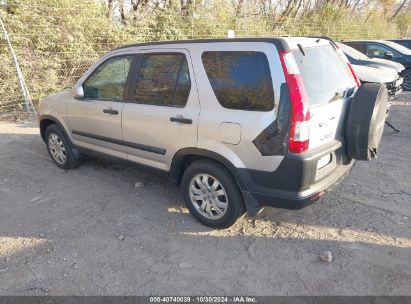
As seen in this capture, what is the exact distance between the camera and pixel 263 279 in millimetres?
2836

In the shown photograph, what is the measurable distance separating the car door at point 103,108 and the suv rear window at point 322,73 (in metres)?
1.94

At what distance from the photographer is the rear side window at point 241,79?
9.43 feet

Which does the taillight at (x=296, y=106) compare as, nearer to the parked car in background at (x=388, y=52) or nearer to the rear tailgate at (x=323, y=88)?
the rear tailgate at (x=323, y=88)

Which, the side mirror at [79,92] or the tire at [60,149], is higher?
the side mirror at [79,92]

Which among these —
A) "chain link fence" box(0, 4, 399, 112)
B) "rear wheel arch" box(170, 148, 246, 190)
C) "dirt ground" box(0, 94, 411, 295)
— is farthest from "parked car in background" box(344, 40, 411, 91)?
"rear wheel arch" box(170, 148, 246, 190)

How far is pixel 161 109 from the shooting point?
3.55m

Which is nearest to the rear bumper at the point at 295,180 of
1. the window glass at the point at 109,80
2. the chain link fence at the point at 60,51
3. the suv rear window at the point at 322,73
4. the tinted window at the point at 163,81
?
the suv rear window at the point at 322,73

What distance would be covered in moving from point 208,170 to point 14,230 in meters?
2.11

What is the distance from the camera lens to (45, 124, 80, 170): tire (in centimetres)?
493

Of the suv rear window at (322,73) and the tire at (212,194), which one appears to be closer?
the suv rear window at (322,73)

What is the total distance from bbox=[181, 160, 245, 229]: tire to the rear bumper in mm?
173

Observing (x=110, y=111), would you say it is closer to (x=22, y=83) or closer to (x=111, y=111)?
(x=111, y=111)

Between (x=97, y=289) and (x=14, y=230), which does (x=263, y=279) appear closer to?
(x=97, y=289)

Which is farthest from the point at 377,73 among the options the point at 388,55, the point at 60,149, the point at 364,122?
the point at 60,149
